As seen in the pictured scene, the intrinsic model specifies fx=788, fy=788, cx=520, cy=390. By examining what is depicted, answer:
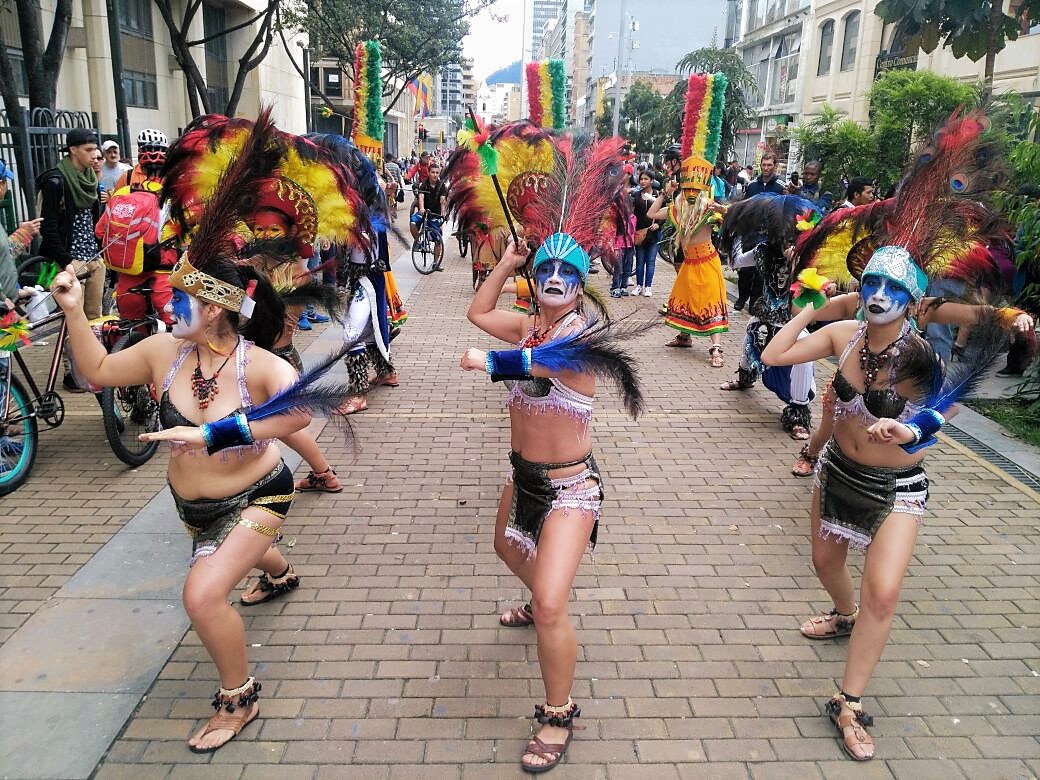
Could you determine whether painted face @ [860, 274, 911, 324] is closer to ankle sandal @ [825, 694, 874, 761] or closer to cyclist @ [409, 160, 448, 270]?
ankle sandal @ [825, 694, 874, 761]

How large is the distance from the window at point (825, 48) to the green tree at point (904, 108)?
24.5 m

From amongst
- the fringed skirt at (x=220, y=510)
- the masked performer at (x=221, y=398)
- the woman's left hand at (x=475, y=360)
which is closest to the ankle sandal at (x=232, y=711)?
the masked performer at (x=221, y=398)

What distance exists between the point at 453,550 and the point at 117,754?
79.5 inches

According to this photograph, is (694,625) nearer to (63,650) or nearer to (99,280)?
(63,650)

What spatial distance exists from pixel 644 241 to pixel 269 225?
9757 millimetres

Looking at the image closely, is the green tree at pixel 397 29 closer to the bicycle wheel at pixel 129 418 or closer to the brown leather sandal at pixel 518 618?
the bicycle wheel at pixel 129 418

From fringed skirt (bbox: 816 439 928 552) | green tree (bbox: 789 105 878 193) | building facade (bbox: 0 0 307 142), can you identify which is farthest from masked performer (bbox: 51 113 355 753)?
green tree (bbox: 789 105 878 193)

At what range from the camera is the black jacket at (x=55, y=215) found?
7137mm

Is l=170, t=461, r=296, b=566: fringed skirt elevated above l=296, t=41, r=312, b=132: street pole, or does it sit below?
below

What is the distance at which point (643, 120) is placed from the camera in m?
40.6

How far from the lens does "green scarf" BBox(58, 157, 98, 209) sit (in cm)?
717

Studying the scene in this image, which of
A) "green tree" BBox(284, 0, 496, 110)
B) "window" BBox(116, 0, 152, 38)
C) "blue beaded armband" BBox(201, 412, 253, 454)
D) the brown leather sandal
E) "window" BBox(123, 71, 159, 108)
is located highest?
"green tree" BBox(284, 0, 496, 110)

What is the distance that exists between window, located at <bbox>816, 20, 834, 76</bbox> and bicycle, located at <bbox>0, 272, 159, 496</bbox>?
118ft

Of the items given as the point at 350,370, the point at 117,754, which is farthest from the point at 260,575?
the point at 350,370
